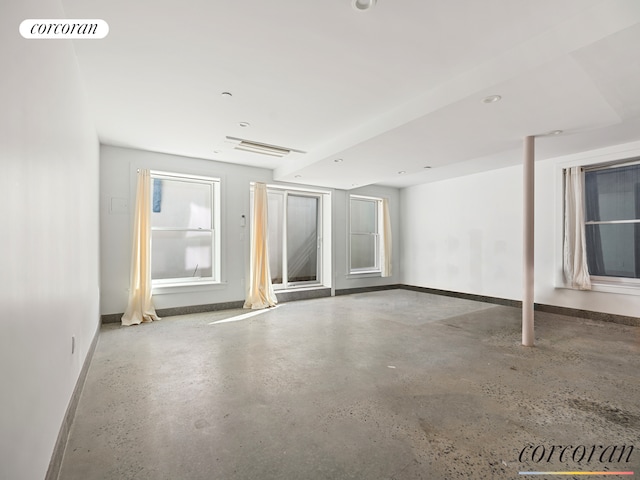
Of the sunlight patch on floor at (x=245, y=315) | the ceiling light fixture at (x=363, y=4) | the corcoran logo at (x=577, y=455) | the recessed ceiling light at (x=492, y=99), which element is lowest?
the corcoran logo at (x=577, y=455)

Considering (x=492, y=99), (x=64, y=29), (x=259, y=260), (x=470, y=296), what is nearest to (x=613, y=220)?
(x=470, y=296)

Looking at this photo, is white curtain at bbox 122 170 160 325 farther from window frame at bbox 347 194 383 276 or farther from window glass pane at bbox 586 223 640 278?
window glass pane at bbox 586 223 640 278

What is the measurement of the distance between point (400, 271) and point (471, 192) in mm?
2651

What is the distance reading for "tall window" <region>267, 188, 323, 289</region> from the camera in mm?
6430

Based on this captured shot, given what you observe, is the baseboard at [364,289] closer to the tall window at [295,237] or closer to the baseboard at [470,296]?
the baseboard at [470,296]

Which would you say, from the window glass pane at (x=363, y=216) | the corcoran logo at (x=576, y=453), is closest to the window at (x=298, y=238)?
the window glass pane at (x=363, y=216)

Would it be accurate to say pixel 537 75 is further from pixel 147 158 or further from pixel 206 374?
pixel 147 158

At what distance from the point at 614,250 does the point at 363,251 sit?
178 inches

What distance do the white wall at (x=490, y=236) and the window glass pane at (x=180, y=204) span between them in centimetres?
487

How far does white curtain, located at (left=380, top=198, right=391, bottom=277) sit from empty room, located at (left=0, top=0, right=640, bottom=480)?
1.80m

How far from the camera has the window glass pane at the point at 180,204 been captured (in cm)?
511

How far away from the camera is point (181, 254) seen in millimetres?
5258

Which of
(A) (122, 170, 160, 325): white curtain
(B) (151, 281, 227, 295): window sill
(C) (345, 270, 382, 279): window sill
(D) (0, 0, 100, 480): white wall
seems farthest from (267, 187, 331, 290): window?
(D) (0, 0, 100, 480): white wall

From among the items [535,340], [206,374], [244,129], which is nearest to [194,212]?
[244,129]
